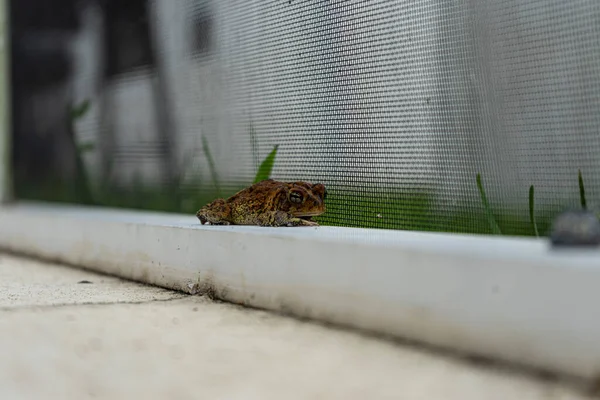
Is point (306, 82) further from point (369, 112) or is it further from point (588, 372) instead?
point (588, 372)

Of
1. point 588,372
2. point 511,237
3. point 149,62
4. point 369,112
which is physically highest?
point 149,62

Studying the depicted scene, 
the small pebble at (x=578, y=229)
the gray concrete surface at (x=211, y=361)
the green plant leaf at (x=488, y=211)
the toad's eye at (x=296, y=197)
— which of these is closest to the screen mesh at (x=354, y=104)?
the green plant leaf at (x=488, y=211)

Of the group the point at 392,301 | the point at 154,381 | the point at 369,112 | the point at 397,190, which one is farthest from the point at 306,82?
the point at 154,381

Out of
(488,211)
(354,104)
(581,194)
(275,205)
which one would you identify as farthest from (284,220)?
(581,194)

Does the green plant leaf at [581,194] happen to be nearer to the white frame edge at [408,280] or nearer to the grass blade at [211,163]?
the white frame edge at [408,280]

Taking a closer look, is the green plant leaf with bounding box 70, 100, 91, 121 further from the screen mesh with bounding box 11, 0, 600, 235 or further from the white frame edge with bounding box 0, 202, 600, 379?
the white frame edge with bounding box 0, 202, 600, 379

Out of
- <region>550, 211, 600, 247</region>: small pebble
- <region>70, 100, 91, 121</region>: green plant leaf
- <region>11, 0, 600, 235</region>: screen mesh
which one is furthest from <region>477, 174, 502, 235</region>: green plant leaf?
<region>70, 100, 91, 121</region>: green plant leaf
